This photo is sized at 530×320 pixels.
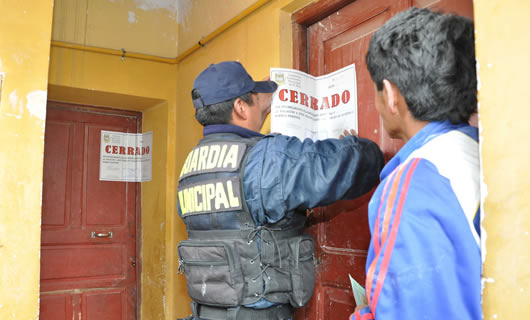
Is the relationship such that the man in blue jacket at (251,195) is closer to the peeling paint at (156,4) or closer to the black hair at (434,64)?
the black hair at (434,64)

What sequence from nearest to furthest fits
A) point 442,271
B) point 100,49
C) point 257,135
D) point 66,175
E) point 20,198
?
point 442,271, point 257,135, point 20,198, point 100,49, point 66,175

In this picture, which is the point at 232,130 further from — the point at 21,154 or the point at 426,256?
the point at 21,154

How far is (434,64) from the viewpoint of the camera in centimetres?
89

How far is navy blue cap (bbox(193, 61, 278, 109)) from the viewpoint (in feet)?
5.70

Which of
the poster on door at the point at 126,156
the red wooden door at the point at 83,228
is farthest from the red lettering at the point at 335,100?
the red wooden door at the point at 83,228

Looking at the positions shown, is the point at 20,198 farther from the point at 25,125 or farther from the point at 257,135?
the point at 257,135

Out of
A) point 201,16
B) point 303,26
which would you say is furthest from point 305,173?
point 201,16

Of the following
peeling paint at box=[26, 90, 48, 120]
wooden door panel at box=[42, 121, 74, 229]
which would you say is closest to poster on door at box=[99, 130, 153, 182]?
wooden door panel at box=[42, 121, 74, 229]

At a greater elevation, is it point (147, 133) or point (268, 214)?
point (147, 133)

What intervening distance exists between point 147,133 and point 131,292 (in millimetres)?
1222

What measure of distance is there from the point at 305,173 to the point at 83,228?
240cm

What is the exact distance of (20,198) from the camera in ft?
7.17

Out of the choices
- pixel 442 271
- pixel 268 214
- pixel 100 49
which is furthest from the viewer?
pixel 100 49

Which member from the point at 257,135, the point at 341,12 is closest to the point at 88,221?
the point at 257,135
